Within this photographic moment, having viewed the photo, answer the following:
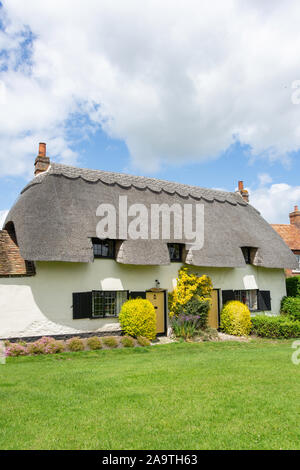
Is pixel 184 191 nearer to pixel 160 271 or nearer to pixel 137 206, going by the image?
pixel 137 206

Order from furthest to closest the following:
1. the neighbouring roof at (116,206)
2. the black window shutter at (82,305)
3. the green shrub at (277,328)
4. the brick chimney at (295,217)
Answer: the brick chimney at (295,217)
the green shrub at (277,328)
the black window shutter at (82,305)
the neighbouring roof at (116,206)

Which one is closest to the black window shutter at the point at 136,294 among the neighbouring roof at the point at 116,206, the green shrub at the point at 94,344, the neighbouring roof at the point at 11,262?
the neighbouring roof at the point at 116,206

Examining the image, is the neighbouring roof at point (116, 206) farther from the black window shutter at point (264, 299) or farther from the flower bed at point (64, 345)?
the flower bed at point (64, 345)

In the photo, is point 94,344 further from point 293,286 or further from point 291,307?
point 293,286

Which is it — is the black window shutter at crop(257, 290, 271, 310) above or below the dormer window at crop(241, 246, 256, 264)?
below

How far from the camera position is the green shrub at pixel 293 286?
66.4 ft

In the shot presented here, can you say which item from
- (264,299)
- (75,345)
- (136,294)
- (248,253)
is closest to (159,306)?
(136,294)

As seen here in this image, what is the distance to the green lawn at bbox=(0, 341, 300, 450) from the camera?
4.87 metres

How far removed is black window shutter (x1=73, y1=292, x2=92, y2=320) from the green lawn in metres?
3.34

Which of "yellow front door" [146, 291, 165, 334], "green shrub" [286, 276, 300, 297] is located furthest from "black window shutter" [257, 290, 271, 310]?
"yellow front door" [146, 291, 165, 334]

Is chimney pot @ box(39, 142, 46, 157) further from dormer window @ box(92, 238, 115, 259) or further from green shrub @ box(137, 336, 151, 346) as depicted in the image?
green shrub @ box(137, 336, 151, 346)

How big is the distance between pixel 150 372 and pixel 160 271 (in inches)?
293

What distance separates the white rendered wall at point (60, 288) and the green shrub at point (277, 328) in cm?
478

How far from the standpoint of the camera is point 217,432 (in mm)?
5043
